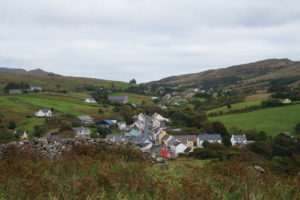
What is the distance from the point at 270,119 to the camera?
2165 inches

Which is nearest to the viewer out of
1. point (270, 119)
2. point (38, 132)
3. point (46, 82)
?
point (38, 132)

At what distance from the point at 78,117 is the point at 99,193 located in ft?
207

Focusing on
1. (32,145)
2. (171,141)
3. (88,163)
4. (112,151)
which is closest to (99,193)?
(88,163)

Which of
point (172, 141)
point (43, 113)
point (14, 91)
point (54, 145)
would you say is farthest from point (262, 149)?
point (14, 91)

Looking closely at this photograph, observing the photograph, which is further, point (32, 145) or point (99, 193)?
point (32, 145)

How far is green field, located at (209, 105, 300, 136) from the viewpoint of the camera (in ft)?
162

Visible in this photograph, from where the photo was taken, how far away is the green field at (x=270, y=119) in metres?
49.4

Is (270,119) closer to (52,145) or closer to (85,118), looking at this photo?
(85,118)

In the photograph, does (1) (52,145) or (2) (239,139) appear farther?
(2) (239,139)

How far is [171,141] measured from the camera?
46.9m

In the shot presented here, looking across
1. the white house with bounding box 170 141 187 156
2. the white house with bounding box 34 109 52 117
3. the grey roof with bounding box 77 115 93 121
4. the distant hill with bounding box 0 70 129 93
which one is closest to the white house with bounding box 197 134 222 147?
the white house with bounding box 170 141 187 156

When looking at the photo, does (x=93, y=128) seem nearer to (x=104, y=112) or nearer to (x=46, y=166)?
(x=104, y=112)

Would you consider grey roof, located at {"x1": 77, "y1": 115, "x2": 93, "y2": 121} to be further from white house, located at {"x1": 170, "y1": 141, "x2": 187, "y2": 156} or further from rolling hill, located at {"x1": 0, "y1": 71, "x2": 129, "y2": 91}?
rolling hill, located at {"x1": 0, "y1": 71, "x2": 129, "y2": 91}

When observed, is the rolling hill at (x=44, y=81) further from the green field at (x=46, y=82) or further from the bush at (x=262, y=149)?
the bush at (x=262, y=149)
